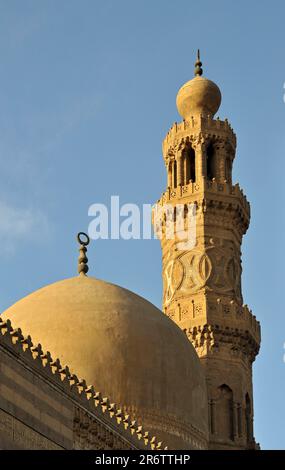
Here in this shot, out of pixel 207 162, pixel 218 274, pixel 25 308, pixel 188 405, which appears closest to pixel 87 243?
pixel 25 308

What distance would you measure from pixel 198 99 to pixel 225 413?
7.88m

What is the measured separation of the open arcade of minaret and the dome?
0.02 meters

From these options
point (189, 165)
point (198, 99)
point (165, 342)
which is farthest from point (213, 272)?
point (165, 342)

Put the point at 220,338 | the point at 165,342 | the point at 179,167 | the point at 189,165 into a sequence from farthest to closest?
1. the point at 189,165
2. the point at 179,167
3. the point at 220,338
4. the point at 165,342

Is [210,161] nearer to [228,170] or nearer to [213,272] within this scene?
[228,170]

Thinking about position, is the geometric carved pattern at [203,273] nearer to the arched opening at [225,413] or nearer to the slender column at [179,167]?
the slender column at [179,167]

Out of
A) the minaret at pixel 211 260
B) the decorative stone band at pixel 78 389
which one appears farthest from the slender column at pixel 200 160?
A: the decorative stone band at pixel 78 389

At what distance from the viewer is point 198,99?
92.5 ft

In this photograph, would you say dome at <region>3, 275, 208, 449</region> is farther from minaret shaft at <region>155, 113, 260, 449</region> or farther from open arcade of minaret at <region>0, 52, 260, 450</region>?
minaret shaft at <region>155, 113, 260, 449</region>

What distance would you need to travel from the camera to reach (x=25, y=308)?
19672 millimetres

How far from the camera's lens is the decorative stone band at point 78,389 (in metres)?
13.8

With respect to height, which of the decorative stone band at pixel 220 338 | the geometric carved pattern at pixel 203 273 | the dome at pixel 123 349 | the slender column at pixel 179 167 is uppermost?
the slender column at pixel 179 167

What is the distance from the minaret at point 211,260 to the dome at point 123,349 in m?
4.70

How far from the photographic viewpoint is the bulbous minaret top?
28.2 meters
